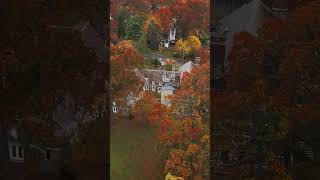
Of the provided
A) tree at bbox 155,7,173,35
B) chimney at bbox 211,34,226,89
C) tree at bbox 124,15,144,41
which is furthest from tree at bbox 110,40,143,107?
chimney at bbox 211,34,226,89

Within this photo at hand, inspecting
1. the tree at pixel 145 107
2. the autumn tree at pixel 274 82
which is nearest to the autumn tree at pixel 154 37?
the tree at pixel 145 107

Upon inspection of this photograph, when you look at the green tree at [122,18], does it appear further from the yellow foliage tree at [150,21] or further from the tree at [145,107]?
the tree at [145,107]

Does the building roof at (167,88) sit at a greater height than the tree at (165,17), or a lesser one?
lesser

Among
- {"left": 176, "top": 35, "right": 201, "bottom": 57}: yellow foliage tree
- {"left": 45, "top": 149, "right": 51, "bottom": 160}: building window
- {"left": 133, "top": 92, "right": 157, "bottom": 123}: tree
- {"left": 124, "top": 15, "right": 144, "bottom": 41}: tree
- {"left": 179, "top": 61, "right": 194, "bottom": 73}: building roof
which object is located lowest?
{"left": 45, "top": 149, "right": 51, "bottom": 160}: building window

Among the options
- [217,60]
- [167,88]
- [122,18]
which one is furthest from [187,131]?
[122,18]

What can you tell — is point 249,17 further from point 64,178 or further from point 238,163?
point 64,178

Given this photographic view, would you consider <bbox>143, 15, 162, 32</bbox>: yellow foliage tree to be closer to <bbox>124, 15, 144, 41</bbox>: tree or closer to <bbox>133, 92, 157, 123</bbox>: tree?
<bbox>124, 15, 144, 41</bbox>: tree

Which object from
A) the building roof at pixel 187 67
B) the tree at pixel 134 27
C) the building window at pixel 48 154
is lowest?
the building window at pixel 48 154

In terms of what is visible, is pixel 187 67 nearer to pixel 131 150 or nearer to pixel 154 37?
pixel 154 37
